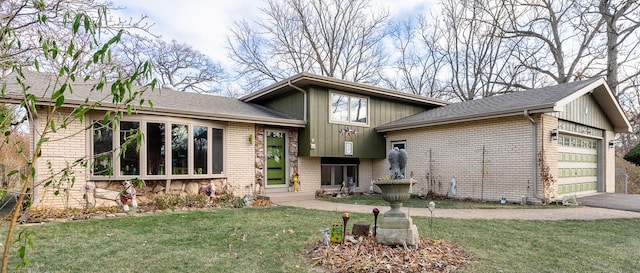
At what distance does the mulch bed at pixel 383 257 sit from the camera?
369 centimetres

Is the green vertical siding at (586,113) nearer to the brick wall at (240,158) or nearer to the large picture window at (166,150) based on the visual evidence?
the brick wall at (240,158)

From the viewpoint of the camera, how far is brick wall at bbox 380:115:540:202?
925 cm

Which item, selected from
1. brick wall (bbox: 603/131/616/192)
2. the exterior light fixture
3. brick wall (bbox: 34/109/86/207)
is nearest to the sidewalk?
the exterior light fixture

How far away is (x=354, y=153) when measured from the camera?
12047 mm

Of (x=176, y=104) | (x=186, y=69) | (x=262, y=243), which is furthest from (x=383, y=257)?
(x=186, y=69)

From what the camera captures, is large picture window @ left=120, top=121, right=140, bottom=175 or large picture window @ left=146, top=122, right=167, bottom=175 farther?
large picture window @ left=146, top=122, right=167, bottom=175

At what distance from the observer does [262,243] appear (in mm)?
4852

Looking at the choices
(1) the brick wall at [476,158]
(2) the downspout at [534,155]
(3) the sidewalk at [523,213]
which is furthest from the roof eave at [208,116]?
(2) the downspout at [534,155]

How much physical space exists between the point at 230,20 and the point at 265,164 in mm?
13377

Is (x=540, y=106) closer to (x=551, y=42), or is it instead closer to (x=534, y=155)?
A: (x=534, y=155)

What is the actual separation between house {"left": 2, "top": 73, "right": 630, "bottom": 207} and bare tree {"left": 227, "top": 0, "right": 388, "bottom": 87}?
9207mm

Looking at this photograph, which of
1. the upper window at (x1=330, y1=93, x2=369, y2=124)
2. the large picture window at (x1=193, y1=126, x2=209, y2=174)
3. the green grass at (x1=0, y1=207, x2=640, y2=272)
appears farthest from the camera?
the upper window at (x1=330, y1=93, x2=369, y2=124)

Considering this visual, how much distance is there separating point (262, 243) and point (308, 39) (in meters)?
19.1

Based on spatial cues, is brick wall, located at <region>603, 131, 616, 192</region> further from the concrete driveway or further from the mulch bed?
the mulch bed
